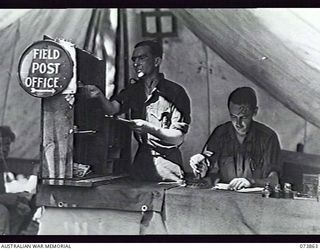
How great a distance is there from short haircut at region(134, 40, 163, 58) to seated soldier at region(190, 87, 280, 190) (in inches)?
24.3

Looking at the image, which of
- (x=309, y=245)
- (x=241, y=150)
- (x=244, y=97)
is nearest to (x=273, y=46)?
(x=244, y=97)

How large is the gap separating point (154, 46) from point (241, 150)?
1.00m

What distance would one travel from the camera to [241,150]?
3.96 m

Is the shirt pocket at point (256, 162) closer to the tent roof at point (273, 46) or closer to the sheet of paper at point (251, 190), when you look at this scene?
the sheet of paper at point (251, 190)

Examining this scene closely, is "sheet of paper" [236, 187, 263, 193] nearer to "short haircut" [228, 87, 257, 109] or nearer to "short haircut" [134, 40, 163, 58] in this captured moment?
"short haircut" [228, 87, 257, 109]

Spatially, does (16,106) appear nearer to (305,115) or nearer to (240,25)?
(240,25)

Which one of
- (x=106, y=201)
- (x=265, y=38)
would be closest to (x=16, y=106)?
(x=106, y=201)

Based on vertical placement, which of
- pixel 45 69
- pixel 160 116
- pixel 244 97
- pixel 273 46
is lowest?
pixel 160 116

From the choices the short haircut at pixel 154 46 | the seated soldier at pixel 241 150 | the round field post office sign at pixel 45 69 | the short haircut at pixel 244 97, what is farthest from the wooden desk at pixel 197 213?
the short haircut at pixel 154 46

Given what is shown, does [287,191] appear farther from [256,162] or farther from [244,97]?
[244,97]

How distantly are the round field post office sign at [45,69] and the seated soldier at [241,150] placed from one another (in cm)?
113

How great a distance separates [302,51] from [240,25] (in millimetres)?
485

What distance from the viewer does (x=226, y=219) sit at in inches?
153

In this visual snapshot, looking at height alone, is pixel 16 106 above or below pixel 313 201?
above
